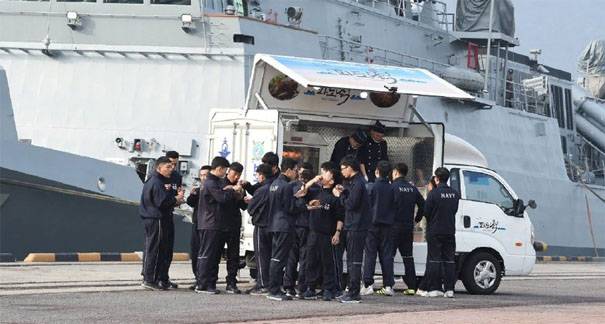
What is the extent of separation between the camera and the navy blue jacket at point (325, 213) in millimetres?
14719

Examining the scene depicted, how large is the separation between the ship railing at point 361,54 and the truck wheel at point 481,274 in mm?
10441

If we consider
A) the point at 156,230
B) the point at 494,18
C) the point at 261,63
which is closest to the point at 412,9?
the point at 494,18

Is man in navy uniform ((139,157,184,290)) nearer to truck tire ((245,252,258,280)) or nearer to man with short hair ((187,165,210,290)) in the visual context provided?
man with short hair ((187,165,210,290))

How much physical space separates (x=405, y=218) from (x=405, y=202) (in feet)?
0.66

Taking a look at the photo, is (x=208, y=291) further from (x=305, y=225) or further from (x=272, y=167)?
(x=272, y=167)

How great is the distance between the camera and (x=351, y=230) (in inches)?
591

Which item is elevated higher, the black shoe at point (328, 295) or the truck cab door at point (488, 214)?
the truck cab door at point (488, 214)

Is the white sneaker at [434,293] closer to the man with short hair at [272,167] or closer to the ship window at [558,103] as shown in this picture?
the man with short hair at [272,167]

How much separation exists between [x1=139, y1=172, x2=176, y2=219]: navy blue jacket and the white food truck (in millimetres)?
1766

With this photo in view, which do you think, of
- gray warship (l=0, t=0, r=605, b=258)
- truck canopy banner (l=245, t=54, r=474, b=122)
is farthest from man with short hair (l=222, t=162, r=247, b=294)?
gray warship (l=0, t=0, r=605, b=258)

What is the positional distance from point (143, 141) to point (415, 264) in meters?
8.50

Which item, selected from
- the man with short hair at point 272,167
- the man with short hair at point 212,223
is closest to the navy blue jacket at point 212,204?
the man with short hair at point 212,223

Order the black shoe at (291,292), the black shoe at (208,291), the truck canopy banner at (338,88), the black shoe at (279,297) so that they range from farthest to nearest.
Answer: the truck canopy banner at (338,88), the black shoe at (208,291), the black shoe at (291,292), the black shoe at (279,297)

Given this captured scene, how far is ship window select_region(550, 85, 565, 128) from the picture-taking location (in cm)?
3946
